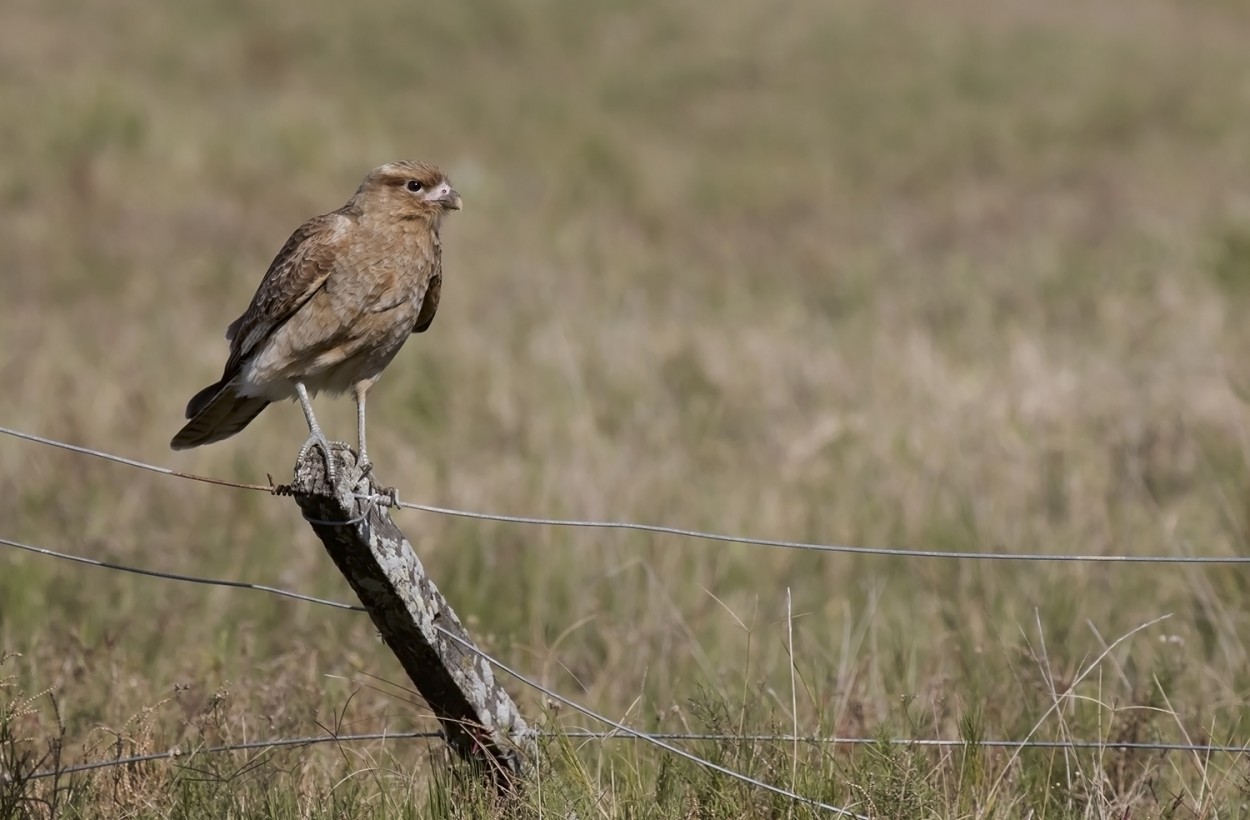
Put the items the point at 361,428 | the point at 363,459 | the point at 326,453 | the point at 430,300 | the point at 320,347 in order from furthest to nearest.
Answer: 1. the point at 430,300
2. the point at 320,347
3. the point at 361,428
4. the point at 363,459
5. the point at 326,453

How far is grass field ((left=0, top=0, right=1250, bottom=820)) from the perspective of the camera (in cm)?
342

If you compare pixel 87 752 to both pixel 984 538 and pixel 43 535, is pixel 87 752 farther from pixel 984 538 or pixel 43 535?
pixel 984 538

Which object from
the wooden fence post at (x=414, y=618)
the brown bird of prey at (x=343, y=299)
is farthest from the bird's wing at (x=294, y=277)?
the wooden fence post at (x=414, y=618)

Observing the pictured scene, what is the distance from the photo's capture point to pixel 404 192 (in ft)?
12.7

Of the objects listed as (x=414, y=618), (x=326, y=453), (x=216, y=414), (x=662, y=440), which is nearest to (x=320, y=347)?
(x=216, y=414)

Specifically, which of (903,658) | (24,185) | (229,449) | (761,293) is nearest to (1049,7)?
(761,293)

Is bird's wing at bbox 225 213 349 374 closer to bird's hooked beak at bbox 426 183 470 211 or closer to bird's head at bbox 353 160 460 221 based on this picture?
bird's head at bbox 353 160 460 221

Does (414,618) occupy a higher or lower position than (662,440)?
lower

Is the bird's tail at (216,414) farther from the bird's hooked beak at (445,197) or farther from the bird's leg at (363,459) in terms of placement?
the bird's hooked beak at (445,197)

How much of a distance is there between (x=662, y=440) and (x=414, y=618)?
488 cm

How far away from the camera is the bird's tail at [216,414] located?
393 centimetres

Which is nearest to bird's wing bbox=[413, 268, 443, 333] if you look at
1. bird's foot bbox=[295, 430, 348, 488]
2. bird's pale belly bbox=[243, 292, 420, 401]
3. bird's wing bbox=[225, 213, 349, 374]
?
bird's pale belly bbox=[243, 292, 420, 401]

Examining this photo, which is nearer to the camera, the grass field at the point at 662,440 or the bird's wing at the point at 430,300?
the grass field at the point at 662,440

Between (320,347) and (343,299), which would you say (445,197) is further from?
(320,347)
